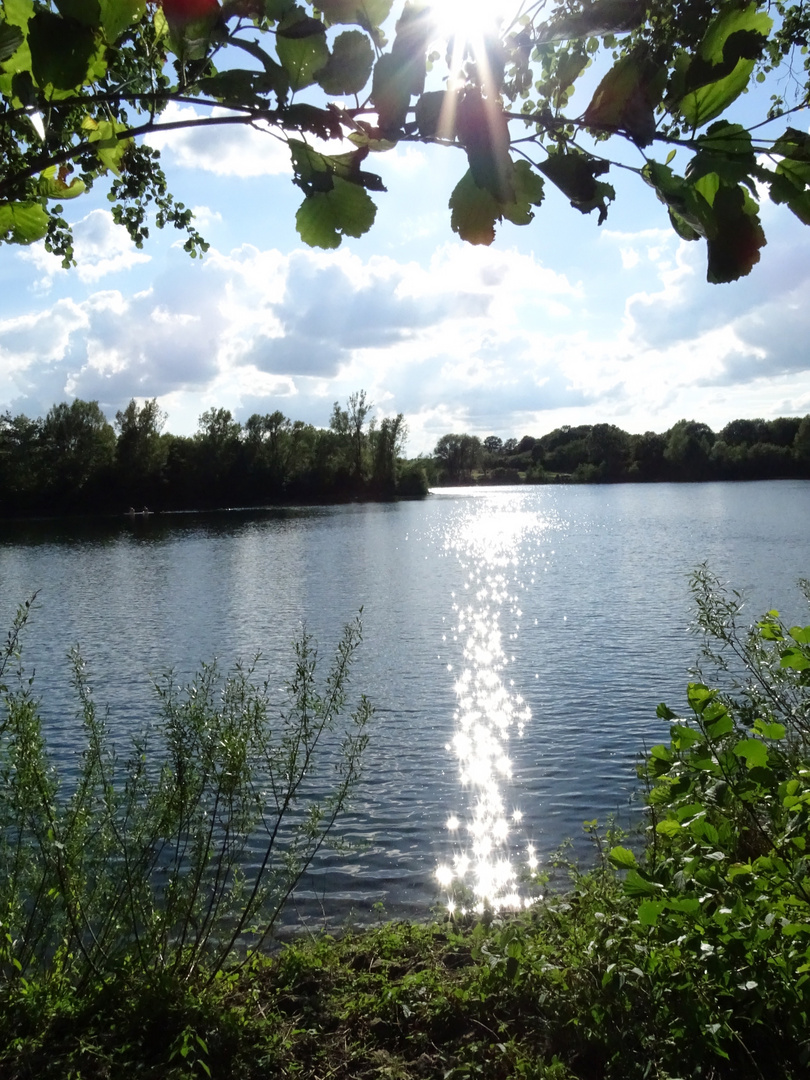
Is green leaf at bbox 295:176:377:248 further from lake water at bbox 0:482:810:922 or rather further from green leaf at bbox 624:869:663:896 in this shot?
A: lake water at bbox 0:482:810:922

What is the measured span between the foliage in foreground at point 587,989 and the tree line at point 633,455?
122 meters

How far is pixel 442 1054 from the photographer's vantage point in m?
4.17

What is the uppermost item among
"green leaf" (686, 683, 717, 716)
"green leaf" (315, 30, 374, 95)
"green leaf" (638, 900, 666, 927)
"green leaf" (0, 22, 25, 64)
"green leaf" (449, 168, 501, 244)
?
"green leaf" (0, 22, 25, 64)

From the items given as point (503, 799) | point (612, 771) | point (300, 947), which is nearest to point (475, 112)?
point (300, 947)

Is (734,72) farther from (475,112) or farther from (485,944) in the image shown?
(485,944)

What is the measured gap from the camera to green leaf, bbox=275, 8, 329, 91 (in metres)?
0.94

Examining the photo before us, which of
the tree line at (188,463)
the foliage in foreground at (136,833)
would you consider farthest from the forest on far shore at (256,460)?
the foliage in foreground at (136,833)

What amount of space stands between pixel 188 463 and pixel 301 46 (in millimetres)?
97118

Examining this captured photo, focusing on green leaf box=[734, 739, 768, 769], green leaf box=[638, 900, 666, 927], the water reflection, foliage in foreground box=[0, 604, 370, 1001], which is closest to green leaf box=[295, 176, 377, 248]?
green leaf box=[734, 739, 768, 769]

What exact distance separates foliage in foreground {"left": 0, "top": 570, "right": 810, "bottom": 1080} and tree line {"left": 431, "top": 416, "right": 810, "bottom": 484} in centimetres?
12226

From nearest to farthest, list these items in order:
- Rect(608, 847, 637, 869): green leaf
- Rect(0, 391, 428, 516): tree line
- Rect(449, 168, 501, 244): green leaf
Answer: Rect(449, 168, 501, 244): green leaf
Rect(608, 847, 637, 869): green leaf
Rect(0, 391, 428, 516): tree line

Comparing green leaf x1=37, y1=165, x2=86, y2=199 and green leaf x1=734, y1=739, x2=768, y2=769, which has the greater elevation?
green leaf x1=37, y1=165, x2=86, y2=199

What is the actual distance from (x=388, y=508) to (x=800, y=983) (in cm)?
8754

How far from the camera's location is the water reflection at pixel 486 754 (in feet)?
28.9
